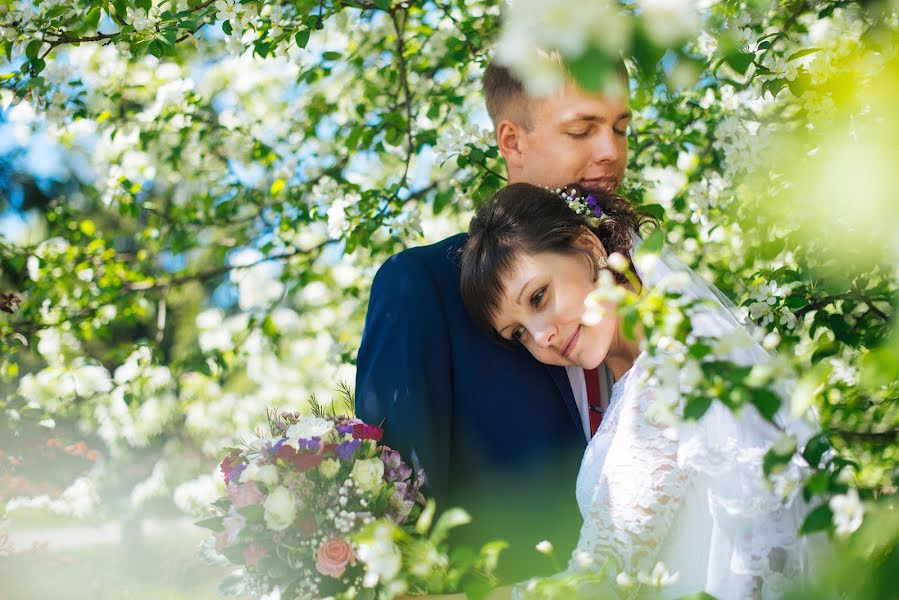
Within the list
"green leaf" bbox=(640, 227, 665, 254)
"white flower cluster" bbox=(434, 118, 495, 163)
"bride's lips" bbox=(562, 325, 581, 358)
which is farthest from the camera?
"white flower cluster" bbox=(434, 118, 495, 163)

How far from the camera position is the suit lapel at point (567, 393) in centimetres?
232

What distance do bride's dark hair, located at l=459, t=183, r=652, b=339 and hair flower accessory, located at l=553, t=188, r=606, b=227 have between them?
1cm

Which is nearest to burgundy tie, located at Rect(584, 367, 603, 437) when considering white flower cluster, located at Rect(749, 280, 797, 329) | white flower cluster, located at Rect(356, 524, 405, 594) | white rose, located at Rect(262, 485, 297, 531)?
white flower cluster, located at Rect(749, 280, 797, 329)

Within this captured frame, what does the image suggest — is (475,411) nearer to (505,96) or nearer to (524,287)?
(524,287)

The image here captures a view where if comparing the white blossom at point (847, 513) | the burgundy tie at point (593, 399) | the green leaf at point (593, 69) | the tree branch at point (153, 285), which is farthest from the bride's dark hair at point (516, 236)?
the tree branch at point (153, 285)

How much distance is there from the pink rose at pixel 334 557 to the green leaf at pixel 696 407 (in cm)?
88

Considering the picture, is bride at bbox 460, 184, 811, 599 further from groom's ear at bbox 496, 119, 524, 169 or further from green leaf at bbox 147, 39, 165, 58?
green leaf at bbox 147, 39, 165, 58

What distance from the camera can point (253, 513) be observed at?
6.02ft

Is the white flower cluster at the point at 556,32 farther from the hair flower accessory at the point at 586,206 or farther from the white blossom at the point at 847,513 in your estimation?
the hair flower accessory at the point at 586,206

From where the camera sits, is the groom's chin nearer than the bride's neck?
No

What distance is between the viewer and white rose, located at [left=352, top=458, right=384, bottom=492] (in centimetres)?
188

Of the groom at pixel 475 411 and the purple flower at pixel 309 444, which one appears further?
the groom at pixel 475 411

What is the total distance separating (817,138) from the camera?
2.62 m

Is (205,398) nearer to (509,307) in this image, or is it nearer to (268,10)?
(268,10)
